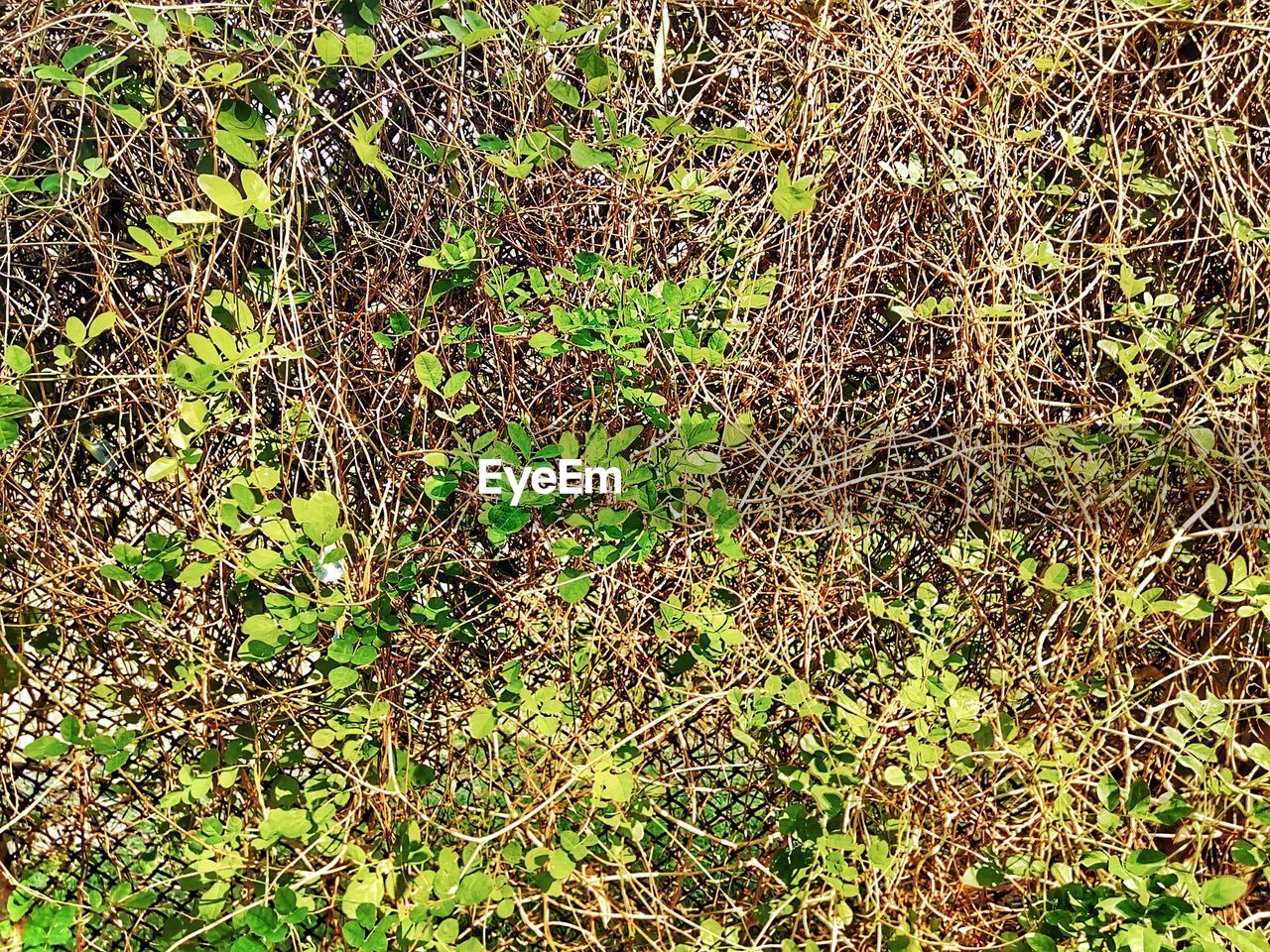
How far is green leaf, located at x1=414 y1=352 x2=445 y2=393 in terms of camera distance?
1.61 metres

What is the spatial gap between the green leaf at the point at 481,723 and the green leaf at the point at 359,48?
3.76ft

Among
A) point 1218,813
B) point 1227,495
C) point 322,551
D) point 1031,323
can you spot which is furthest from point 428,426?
point 1218,813

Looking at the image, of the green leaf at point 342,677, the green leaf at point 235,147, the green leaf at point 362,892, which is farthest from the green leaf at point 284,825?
the green leaf at point 235,147

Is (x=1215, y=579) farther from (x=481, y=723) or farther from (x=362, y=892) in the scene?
(x=362, y=892)

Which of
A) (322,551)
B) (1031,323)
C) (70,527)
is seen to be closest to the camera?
(322,551)

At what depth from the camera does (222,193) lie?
145cm

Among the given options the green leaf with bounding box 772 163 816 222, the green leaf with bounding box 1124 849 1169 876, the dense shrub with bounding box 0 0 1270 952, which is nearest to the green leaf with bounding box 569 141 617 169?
the dense shrub with bounding box 0 0 1270 952

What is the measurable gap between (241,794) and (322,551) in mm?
552

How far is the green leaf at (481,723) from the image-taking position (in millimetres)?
1596

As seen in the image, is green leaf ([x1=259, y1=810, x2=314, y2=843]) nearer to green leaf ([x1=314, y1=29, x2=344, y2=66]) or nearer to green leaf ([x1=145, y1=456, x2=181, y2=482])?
green leaf ([x1=145, y1=456, x2=181, y2=482])

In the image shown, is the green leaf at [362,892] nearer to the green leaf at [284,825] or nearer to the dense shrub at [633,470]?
the dense shrub at [633,470]

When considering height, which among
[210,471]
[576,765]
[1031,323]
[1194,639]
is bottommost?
[576,765]

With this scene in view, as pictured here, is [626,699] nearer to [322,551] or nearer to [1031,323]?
[322,551]

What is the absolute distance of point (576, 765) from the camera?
66.6 inches
